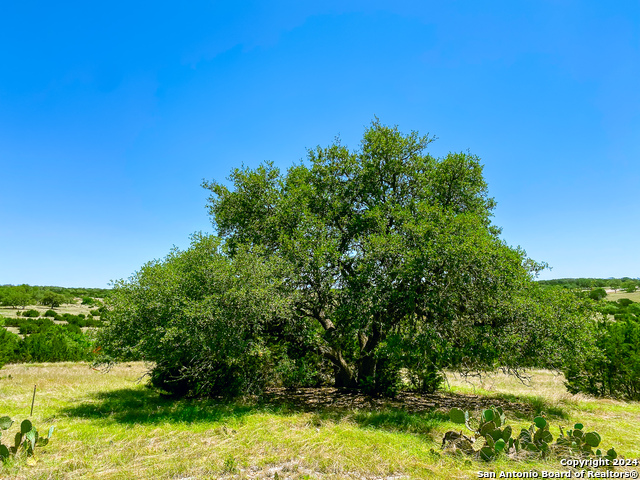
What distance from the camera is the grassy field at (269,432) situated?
26.7 ft

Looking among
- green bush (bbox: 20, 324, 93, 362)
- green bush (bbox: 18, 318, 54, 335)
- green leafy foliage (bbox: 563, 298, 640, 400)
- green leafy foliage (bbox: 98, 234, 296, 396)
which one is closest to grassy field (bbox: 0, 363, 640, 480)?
green leafy foliage (bbox: 563, 298, 640, 400)

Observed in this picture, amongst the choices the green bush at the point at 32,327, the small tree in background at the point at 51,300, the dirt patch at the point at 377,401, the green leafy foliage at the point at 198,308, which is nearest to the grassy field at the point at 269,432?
the dirt patch at the point at 377,401

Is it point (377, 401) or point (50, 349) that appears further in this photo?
point (50, 349)

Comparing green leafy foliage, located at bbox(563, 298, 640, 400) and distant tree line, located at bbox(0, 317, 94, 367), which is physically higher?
green leafy foliage, located at bbox(563, 298, 640, 400)

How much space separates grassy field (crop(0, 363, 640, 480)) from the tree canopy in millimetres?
2258

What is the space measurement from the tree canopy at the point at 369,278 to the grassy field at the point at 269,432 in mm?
2258

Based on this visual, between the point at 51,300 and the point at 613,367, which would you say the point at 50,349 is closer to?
the point at 613,367

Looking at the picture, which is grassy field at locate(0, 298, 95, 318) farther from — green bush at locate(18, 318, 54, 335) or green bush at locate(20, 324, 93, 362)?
green bush at locate(20, 324, 93, 362)

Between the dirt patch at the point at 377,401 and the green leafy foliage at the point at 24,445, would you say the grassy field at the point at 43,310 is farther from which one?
the green leafy foliage at the point at 24,445

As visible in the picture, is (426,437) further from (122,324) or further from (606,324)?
(606,324)

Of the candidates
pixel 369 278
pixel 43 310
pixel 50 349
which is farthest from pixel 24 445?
pixel 43 310

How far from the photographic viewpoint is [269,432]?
11.2 m

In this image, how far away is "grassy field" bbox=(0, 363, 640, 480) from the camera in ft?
26.7

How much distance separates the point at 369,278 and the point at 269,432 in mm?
6583
